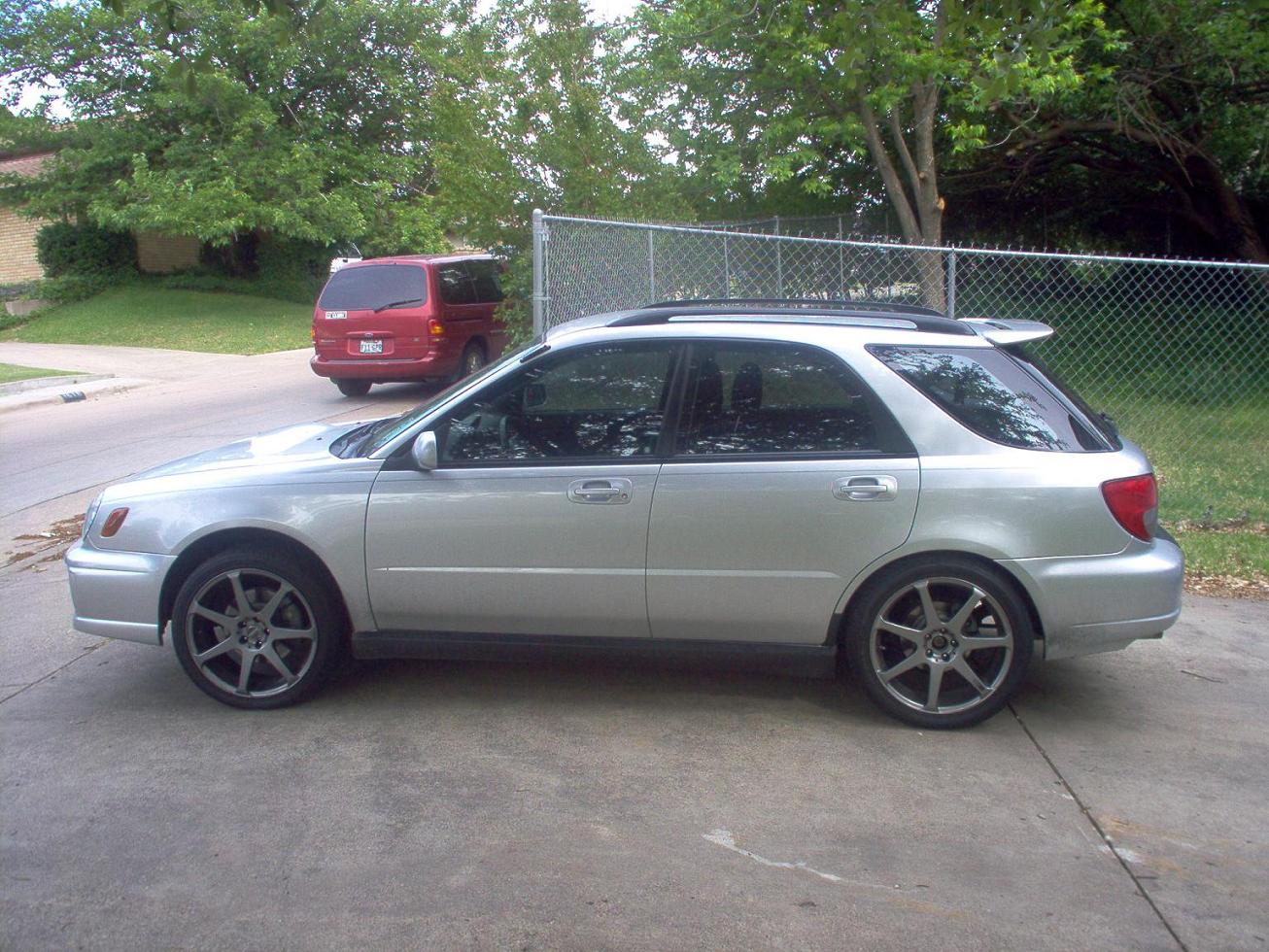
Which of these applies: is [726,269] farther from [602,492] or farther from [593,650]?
[593,650]

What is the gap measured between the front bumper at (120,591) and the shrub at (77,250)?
28038 mm

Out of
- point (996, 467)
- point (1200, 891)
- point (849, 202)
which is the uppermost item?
point (849, 202)

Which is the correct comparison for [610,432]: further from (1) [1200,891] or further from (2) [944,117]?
(2) [944,117]

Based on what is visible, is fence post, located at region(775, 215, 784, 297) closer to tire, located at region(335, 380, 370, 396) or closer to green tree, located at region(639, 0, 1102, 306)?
green tree, located at region(639, 0, 1102, 306)

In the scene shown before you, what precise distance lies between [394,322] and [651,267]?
6239 millimetres

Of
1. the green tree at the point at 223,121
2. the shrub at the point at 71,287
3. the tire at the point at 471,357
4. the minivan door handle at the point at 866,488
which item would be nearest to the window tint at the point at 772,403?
the minivan door handle at the point at 866,488

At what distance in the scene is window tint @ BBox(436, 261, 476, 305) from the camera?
46.8 ft

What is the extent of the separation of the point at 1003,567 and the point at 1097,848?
114cm

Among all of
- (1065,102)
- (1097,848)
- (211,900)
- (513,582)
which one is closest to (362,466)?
(513,582)

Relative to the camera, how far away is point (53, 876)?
143 inches

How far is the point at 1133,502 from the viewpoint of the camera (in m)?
4.55

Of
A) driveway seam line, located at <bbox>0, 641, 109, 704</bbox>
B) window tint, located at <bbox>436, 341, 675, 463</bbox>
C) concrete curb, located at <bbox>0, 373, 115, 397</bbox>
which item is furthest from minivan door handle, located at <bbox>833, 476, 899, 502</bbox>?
concrete curb, located at <bbox>0, 373, 115, 397</bbox>

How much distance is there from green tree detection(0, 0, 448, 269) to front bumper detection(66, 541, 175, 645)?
22953mm

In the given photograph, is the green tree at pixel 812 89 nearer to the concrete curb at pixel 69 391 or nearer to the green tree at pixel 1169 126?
the green tree at pixel 1169 126
